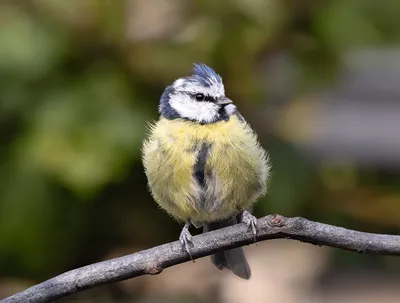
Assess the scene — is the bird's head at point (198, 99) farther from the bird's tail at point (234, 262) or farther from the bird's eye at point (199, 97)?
the bird's tail at point (234, 262)

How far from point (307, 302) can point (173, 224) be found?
0.98m

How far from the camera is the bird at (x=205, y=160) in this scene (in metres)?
1.74

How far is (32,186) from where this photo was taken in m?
2.16

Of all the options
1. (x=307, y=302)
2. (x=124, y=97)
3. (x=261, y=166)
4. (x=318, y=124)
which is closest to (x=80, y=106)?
(x=124, y=97)

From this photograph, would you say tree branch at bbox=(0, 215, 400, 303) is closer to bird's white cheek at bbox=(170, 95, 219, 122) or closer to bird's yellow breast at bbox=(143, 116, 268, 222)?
bird's yellow breast at bbox=(143, 116, 268, 222)

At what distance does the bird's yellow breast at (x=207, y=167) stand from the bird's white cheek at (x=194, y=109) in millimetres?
25

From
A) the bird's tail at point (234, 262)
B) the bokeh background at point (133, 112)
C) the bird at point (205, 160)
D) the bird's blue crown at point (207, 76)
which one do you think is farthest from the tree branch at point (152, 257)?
the bokeh background at point (133, 112)

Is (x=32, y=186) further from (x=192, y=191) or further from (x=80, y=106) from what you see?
(x=192, y=191)

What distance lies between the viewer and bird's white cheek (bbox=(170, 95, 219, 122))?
1812mm

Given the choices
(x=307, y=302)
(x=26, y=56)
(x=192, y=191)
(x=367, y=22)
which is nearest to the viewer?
(x=192, y=191)

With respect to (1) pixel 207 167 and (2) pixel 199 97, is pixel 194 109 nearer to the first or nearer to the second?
(2) pixel 199 97

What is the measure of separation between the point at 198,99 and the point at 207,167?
0.65ft

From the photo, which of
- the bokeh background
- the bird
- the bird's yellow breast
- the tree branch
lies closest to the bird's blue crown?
the bird

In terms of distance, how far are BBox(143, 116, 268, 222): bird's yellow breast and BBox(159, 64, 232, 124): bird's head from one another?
30mm
